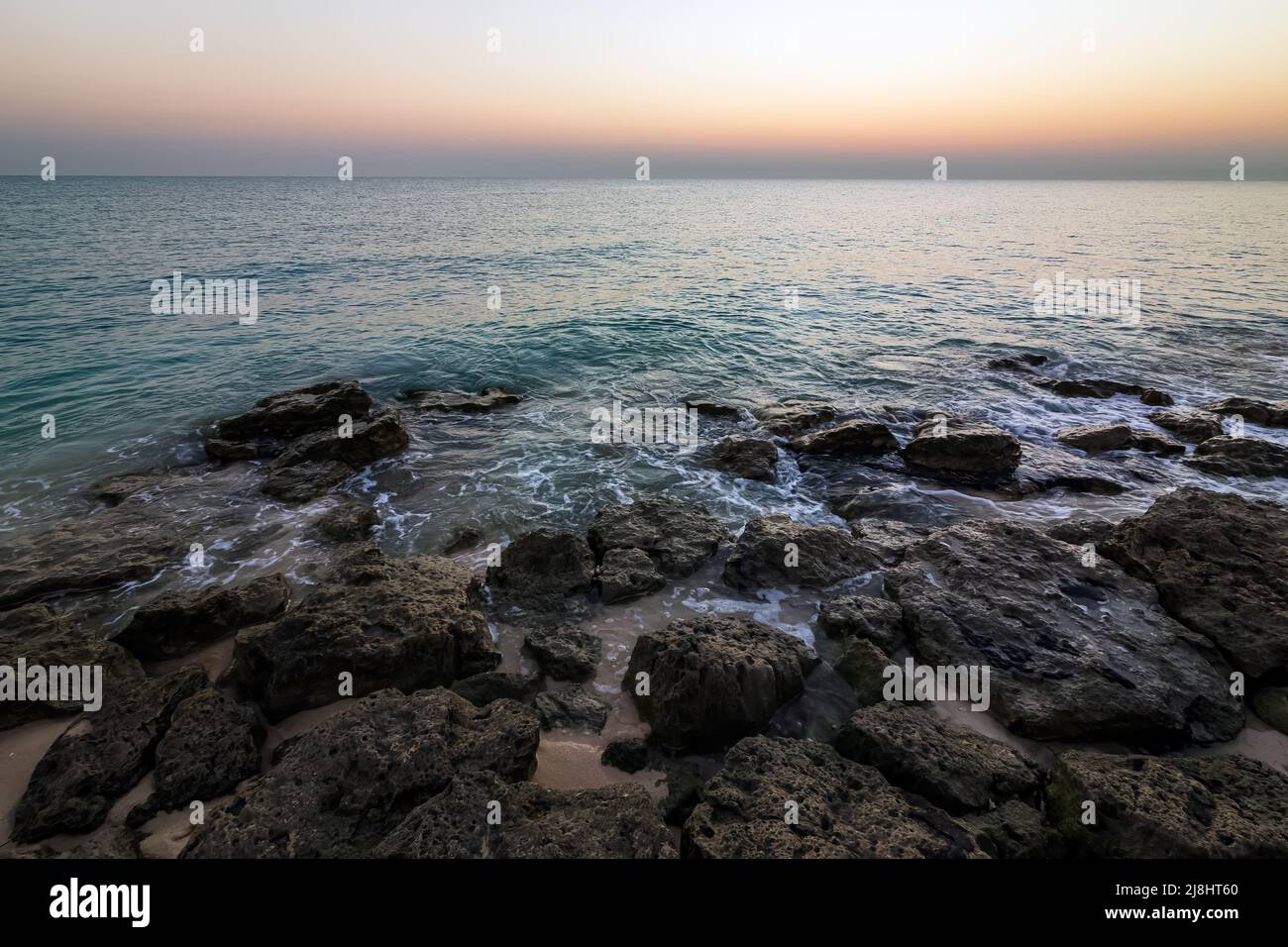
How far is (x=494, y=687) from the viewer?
698cm

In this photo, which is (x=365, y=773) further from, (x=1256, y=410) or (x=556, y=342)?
(x=1256, y=410)

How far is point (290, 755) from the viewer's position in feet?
17.7

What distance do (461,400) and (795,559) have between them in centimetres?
1215

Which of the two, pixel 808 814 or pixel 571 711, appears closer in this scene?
pixel 808 814

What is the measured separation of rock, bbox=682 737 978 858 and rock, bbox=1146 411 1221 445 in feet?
51.8

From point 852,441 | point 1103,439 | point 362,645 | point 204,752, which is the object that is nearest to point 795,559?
point 852,441

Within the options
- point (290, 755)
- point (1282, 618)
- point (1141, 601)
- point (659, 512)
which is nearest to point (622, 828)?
point (290, 755)

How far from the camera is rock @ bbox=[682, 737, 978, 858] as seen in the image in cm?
452

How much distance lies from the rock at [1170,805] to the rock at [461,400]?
52.0ft

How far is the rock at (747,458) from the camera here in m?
13.4

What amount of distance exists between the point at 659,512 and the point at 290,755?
6875mm

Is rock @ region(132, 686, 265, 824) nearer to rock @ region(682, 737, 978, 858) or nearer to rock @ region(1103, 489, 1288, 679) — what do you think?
rock @ region(682, 737, 978, 858)

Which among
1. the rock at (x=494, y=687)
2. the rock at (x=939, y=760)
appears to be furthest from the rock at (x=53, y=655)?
the rock at (x=939, y=760)
